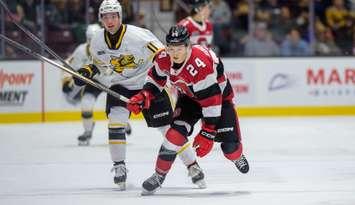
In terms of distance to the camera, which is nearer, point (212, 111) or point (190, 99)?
point (212, 111)

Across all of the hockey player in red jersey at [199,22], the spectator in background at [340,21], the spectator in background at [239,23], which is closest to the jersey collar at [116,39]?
the hockey player in red jersey at [199,22]

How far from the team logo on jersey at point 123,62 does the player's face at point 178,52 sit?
0.67 m

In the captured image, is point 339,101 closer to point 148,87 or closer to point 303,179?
point 303,179

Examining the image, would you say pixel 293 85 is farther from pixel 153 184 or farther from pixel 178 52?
pixel 178 52

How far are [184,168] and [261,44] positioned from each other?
4693 mm

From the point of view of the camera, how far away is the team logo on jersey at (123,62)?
6523 millimetres

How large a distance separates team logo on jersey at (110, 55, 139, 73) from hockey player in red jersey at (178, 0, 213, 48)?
3.06 meters

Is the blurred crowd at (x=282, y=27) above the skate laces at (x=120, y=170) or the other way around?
the other way around

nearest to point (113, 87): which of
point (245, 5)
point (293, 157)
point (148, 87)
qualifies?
point (148, 87)

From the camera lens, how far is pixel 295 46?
1196 cm

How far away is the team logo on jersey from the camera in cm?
652

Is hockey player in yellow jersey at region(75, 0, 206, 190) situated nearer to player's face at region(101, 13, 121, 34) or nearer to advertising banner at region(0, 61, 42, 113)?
player's face at region(101, 13, 121, 34)

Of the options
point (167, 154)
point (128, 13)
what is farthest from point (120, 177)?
point (128, 13)

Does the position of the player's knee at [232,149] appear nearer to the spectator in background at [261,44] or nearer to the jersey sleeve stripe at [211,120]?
the jersey sleeve stripe at [211,120]
